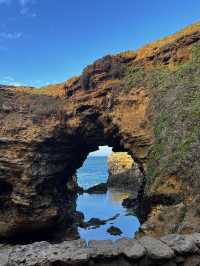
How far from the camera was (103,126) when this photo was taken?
26.3 metres

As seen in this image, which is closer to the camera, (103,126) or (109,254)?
(109,254)

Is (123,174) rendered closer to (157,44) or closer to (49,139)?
(49,139)

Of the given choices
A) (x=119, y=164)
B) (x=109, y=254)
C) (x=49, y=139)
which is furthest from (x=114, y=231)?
(x=119, y=164)

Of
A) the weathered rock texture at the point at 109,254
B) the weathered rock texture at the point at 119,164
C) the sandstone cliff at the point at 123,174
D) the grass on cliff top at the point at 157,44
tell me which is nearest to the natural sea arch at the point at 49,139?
the grass on cliff top at the point at 157,44

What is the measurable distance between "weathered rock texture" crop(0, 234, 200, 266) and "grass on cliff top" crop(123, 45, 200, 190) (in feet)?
23.6

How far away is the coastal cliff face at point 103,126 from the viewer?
62.5 ft

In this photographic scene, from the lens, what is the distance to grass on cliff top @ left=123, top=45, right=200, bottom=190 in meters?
17.3

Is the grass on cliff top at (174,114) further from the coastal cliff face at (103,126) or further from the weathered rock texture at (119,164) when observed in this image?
the weathered rock texture at (119,164)

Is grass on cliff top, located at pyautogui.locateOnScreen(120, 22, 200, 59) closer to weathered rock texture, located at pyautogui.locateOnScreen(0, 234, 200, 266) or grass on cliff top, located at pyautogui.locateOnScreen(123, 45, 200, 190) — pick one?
grass on cliff top, located at pyautogui.locateOnScreen(123, 45, 200, 190)

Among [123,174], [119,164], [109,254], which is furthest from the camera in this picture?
[119,164]

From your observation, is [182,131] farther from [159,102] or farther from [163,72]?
[163,72]

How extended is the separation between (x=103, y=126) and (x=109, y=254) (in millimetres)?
18235

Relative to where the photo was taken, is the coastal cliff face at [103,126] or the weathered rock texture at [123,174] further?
the weathered rock texture at [123,174]

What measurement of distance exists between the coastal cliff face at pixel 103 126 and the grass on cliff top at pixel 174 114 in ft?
0.22
